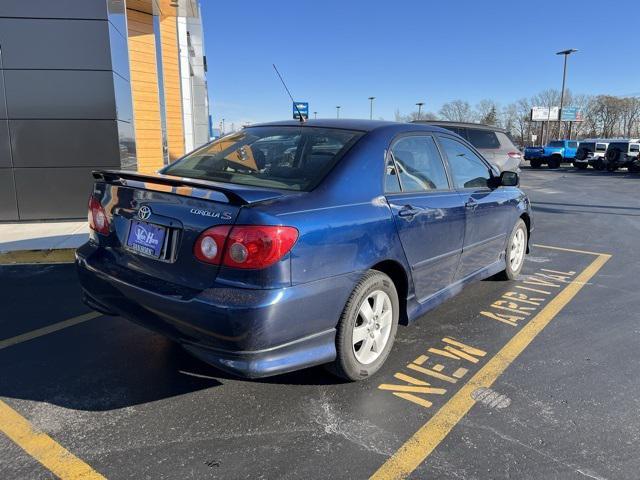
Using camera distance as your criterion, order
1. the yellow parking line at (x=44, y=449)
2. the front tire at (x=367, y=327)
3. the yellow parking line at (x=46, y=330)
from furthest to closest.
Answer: the yellow parking line at (x=46, y=330) → the front tire at (x=367, y=327) → the yellow parking line at (x=44, y=449)

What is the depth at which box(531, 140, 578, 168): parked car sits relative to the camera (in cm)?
3322

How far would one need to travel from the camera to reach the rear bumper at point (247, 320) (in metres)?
2.36

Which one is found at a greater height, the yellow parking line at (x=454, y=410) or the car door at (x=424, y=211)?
the car door at (x=424, y=211)

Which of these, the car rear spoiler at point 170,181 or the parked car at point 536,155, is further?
the parked car at point 536,155

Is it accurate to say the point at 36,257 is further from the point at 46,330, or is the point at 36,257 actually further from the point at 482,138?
the point at 482,138

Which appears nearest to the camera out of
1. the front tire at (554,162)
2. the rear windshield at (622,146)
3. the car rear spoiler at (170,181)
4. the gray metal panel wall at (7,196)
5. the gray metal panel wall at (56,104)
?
the car rear spoiler at (170,181)

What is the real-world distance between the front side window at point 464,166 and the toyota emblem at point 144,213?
2.36 metres

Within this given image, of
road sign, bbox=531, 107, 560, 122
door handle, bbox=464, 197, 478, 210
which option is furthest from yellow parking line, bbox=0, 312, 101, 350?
road sign, bbox=531, 107, 560, 122

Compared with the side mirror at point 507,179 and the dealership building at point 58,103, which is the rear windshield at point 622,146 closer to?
the dealership building at point 58,103

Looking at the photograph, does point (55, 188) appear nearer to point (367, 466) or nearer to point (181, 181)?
point (181, 181)

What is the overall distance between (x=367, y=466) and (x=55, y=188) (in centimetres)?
784

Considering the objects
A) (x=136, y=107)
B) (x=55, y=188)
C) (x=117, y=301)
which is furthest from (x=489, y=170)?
(x=136, y=107)

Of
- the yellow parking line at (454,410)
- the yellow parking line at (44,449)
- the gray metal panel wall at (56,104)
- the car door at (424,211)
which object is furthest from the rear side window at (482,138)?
the yellow parking line at (44,449)

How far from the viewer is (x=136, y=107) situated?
13766 millimetres
